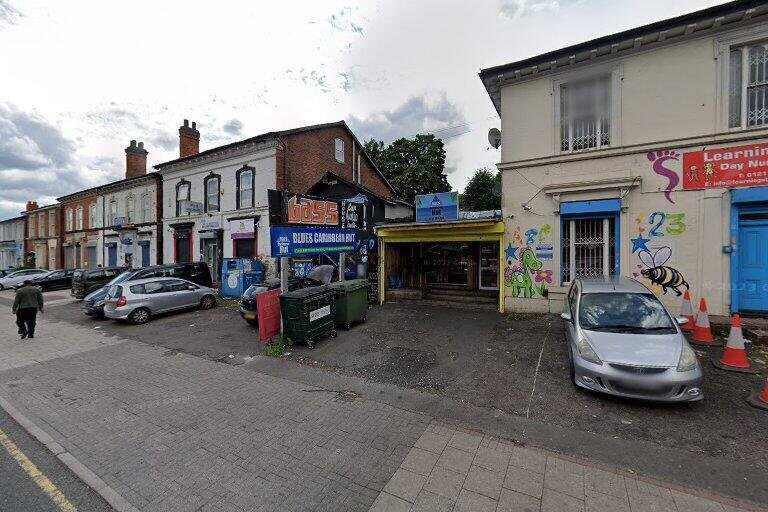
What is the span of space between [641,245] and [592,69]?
199 inches

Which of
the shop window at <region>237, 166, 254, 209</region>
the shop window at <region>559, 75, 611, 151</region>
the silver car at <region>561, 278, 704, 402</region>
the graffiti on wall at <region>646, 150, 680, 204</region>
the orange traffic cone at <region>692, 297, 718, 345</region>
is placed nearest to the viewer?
the silver car at <region>561, 278, 704, 402</region>

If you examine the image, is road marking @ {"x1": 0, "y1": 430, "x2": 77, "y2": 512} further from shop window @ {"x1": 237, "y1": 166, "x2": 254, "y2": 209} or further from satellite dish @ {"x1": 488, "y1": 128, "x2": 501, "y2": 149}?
shop window @ {"x1": 237, "y1": 166, "x2": 254, "y2": 209}

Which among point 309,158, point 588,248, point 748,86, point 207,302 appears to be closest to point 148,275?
point 207,302

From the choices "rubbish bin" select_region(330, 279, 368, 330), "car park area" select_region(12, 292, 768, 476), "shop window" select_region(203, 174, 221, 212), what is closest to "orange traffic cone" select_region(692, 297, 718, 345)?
"car park area" select_region(12, 292, 768, 476)

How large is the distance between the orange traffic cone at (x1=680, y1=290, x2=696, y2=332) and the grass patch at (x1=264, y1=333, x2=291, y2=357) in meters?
9.19

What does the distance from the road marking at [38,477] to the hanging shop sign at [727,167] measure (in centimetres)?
1232

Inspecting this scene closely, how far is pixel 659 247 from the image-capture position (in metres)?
8.38

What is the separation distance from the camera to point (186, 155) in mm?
20172

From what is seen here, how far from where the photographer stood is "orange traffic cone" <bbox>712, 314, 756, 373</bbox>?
552 cm

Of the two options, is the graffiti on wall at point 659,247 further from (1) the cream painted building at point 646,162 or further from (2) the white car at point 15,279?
(2) the white car at point 15,279

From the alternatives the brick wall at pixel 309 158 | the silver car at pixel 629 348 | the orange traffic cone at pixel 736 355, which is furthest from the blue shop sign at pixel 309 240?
the orange traffic cone at pixel 736 355

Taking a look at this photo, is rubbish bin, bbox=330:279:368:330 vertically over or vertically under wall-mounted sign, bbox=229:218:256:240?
under

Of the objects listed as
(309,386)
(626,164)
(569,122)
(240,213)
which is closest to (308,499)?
(309,386)

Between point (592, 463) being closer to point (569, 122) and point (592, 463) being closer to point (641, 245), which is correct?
point (641, 245)
